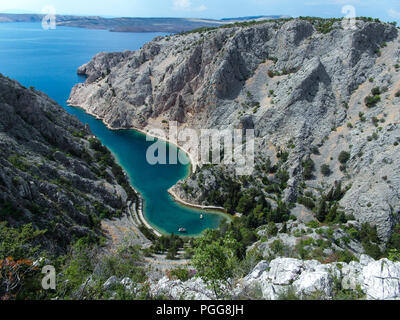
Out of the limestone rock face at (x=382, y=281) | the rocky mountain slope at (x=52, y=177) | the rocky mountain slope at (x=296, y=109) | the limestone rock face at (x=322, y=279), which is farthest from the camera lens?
the rocky mountain slope at (x=296, y=109)

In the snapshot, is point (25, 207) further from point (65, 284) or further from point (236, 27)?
point (236, 27)

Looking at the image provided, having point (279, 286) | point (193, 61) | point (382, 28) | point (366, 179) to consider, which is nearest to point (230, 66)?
point (193, 61)

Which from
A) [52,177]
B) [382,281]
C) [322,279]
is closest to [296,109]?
[322,279]

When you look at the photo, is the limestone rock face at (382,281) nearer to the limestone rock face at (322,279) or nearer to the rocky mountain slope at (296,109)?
the limestone rock face at (322,279)

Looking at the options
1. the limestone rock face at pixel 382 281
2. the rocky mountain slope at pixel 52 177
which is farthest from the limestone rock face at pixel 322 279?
the rocky mountain slope at pixel 52 177

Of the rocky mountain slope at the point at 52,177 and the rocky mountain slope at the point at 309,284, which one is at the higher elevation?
the rocky mountain slope at the point at 52,177

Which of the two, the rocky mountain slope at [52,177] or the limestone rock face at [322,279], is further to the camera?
the rocky mountain slope at [52,177]
